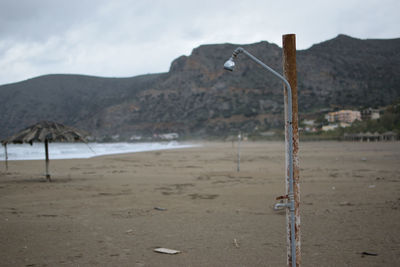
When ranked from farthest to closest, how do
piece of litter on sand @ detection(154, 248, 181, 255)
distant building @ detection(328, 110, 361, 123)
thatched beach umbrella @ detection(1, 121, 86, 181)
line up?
distant building @ detection(328, 110, 361, 123)
thatched beach umbrella @ detection(1, 121, 86, 181)
piece of litter on sand @ detection(154, 248, 181, 255)

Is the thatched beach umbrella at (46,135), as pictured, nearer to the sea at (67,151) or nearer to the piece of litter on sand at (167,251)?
the sea at (67,151)

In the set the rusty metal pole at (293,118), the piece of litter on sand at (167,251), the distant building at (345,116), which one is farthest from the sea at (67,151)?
the distant building at (345,116)

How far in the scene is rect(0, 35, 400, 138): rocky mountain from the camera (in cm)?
10194

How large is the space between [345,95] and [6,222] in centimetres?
10549

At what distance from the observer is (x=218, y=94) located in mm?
117500

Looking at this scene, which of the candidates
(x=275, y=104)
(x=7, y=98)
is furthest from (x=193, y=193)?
(x=7, y=98)

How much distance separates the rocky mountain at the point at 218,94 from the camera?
10194 centimetres

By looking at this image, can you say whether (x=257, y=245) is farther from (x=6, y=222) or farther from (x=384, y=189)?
(x=384, y=189)

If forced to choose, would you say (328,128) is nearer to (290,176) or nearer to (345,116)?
(345,116)

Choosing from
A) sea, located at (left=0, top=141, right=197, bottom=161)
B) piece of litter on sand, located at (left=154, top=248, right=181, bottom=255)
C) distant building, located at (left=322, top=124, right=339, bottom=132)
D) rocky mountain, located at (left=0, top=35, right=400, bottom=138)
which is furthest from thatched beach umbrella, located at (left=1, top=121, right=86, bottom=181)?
rocky mountain, located at (left=0, top=35, right=400, bottom=138)

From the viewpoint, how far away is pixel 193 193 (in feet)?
33.6

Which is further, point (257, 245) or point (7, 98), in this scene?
point (7, 98)

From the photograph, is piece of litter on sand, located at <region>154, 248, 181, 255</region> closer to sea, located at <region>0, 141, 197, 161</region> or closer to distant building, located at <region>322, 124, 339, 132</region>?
sea, located at <region>0, 141, 197, 161</region>

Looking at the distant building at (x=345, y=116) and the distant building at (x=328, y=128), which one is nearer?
the distant building at (x=328, y=128)
